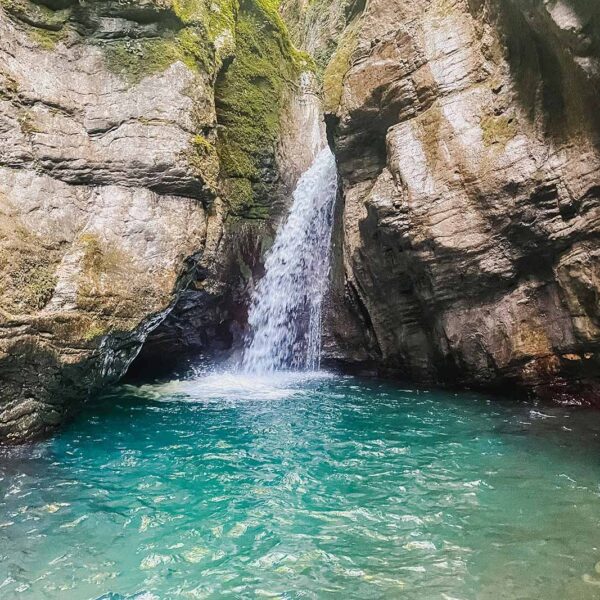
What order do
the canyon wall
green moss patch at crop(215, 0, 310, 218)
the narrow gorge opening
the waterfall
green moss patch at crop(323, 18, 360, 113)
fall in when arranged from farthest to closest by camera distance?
the waterfall → green moss patch at crop(215, 0, 310, 218) → green moss patch at crop(323, 18, 360, 113) → the canyon wall → the narrow gorge opening

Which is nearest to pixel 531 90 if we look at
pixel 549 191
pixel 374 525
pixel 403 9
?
pixel 549 191

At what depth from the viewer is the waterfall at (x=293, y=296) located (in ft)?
49.5

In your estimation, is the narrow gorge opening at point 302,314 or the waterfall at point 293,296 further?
the waterfall at point 293,296

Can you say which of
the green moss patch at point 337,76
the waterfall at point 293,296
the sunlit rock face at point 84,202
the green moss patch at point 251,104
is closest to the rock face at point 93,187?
the sunlit rock face at point 84,202

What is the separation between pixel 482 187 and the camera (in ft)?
33.7

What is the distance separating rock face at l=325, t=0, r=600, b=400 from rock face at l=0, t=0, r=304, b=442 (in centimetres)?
424

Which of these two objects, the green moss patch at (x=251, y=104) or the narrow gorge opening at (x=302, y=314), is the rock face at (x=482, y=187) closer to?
the narrow gorge opening at (x=302, y=314)

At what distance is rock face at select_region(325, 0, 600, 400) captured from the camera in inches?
369

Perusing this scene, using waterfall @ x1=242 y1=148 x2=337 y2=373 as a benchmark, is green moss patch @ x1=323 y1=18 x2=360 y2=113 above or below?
above

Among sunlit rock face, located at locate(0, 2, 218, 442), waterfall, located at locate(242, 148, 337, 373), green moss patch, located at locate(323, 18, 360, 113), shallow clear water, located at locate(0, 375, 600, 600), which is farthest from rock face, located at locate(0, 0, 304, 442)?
green moss patch, located at locate(323, 18, 360, 113)

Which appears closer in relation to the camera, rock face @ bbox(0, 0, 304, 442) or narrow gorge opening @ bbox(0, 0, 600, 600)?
narrow gorge opening @ bbox(0, 0, 600, 600)

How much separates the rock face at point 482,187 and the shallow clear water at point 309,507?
1.92m

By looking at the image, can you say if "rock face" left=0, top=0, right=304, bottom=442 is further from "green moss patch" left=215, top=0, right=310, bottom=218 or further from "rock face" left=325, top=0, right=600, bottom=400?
"rock face" left=325, top=0, right=600, bottom=400

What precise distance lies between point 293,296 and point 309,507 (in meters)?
9.77
